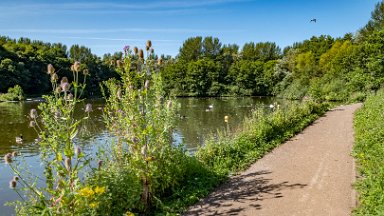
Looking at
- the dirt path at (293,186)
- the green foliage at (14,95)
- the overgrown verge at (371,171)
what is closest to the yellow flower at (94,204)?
the dirt path at (293,186)

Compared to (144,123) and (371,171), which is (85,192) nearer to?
(144,123)

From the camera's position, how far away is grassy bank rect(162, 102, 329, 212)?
6711 mm

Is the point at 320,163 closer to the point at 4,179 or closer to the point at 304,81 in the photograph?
the point at 4,179

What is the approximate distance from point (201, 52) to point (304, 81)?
37.0m

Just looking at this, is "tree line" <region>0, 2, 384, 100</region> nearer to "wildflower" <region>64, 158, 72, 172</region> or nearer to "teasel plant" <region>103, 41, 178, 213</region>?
"teasel plant" <region>103, 41, 178, 213</region>

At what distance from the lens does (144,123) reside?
19.9 ft

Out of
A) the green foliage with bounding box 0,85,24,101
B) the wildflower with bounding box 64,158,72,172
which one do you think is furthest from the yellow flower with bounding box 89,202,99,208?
the green foliage with bounding box 0,85,24,101

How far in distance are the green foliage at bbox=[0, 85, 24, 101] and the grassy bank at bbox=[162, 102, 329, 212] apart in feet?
170

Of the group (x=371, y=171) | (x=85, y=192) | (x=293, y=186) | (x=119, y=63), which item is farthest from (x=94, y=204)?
(x=371, y=171)

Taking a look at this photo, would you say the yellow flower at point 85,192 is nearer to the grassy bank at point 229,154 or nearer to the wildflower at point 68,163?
the wildflower at point 68,163

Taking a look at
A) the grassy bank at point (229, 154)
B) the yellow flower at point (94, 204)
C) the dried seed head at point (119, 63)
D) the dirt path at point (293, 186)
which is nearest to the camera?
the yellow flower at point (94, 204)

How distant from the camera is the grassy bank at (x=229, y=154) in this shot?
6.71 m

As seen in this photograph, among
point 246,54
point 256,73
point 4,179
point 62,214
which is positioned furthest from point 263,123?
point 246,54

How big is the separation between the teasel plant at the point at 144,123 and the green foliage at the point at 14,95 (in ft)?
181
